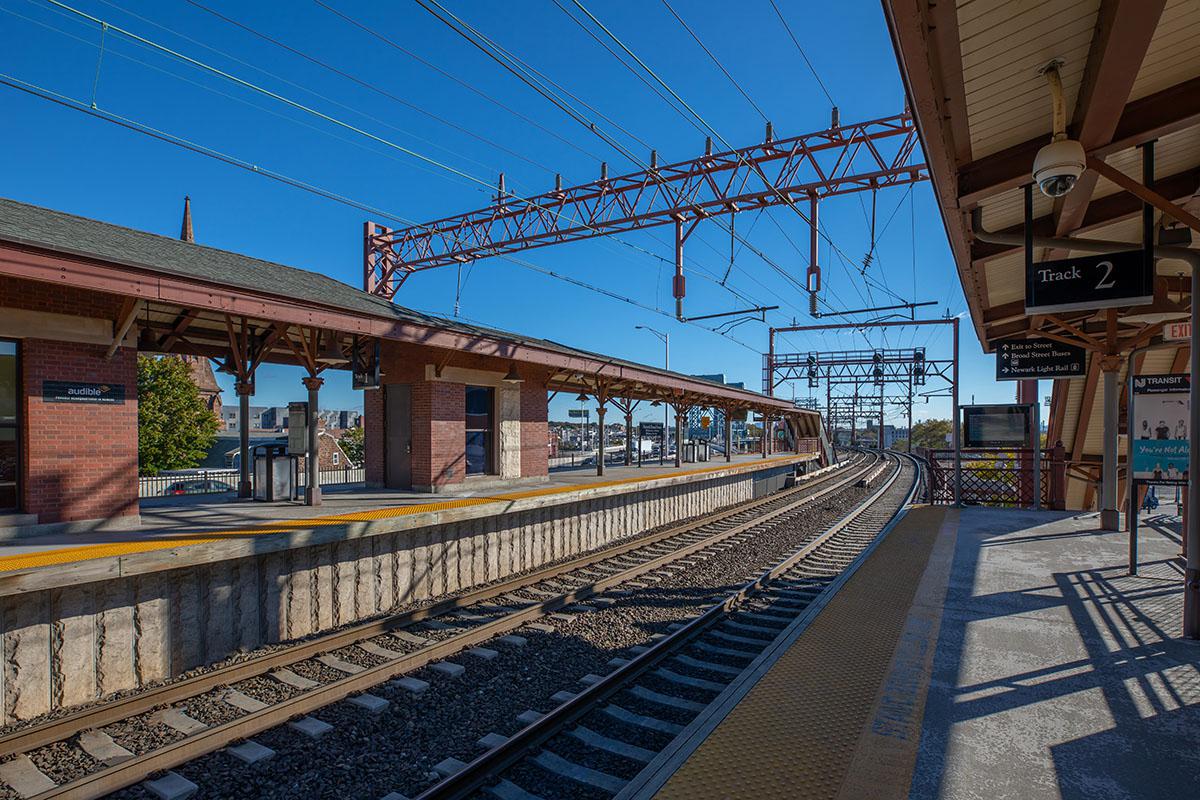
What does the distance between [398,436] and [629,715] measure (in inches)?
349

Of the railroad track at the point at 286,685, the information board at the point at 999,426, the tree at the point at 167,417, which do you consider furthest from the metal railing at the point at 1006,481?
the tree at the point at 167,417

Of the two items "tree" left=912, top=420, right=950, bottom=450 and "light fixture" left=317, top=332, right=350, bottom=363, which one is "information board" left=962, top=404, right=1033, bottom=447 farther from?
"tree" left=912, top=420, right=950, bottom=450

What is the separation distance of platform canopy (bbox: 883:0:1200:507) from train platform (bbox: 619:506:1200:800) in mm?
3691

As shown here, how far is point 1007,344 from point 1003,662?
10.1 m

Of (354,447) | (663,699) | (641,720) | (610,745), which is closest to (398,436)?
(663,699)

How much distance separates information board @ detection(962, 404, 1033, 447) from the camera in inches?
579

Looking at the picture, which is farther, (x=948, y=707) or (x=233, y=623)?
(x=233, y=623)

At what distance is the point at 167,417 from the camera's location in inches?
1204

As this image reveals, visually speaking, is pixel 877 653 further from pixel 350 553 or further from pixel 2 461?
pixel 2 461

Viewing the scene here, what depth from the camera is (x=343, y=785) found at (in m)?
4.24

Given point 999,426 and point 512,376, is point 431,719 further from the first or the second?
point 999,426

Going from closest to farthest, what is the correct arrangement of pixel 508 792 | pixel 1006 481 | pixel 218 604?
pixel 508 792
pixel 218 604
pixel 1006 481

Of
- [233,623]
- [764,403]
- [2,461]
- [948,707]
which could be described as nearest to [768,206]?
[948,707]

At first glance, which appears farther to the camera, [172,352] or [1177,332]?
[172,352]
